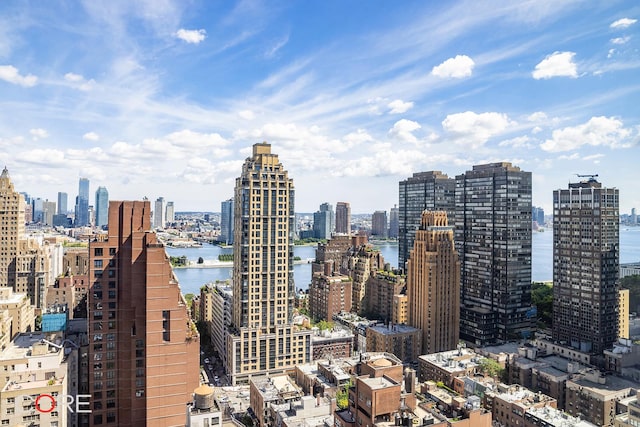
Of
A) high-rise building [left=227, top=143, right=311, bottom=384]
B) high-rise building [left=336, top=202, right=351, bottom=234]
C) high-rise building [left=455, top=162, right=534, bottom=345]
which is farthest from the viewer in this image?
high-rise building [left=336, top=202, right=351, bottom=234]

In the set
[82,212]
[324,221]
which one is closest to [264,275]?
[324,221]

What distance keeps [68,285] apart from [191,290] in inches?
1176

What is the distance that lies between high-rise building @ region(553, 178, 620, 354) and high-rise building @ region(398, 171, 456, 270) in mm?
18551

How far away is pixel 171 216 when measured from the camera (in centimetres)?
19838

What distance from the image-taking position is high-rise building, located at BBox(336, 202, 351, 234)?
127812 millimetres

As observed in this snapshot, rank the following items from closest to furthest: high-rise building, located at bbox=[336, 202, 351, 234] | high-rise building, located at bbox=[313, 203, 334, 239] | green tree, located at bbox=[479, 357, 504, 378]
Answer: green tree, located at bbox=[479, 357, 504, 378], high-rise building, located at bbox=[336, 202, 351, 234], high-rise building, located at bbox=[313, 203, 334, 239]

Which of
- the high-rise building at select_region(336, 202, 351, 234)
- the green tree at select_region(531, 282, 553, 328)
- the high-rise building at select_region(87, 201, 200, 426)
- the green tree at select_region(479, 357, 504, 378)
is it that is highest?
the high-rise building at select_region(336, 202, 351, 234)

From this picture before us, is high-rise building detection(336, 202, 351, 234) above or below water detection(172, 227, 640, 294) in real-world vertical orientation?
above

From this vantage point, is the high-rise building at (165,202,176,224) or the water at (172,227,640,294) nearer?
the water at (172,227,640,294)

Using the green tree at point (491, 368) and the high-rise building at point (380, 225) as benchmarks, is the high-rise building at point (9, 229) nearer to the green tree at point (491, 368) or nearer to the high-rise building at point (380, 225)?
the green tree at point (491, 368)

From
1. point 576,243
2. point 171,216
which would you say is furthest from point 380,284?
point 171,216

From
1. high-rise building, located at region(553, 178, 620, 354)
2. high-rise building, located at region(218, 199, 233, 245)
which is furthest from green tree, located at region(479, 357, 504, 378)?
high-rise building, located at region(218, 199, 233, 245)

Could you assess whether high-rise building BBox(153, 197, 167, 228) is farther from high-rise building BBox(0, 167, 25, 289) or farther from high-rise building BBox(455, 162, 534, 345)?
high-rise building BBox(455, 162, 534, 345)

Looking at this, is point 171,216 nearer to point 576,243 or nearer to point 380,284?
point 380,284
